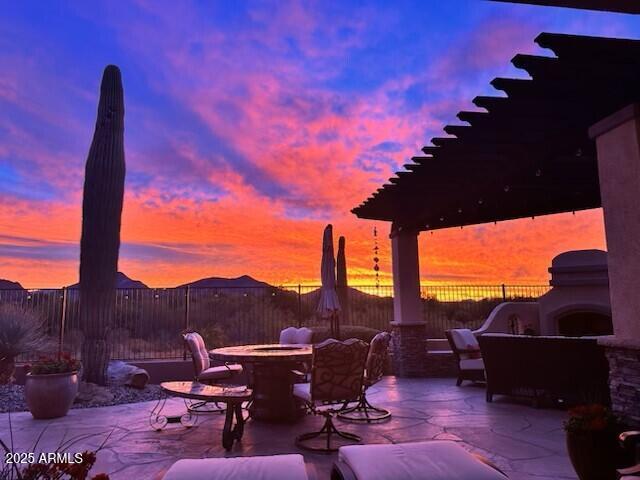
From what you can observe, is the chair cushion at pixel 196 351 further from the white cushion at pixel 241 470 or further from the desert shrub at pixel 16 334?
the white cushion at pixel 241 470

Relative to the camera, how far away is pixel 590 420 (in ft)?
10.6

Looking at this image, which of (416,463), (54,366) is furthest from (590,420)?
(54,366)

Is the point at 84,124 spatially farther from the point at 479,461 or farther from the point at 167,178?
the point at 479,461

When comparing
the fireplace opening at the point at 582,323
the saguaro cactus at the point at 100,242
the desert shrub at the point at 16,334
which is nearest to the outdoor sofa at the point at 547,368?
the fireplace opening at the point at 582,323

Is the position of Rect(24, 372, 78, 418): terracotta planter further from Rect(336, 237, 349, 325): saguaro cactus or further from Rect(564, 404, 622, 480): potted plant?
Rect(336, 237, 349, 325): saguaro cactus

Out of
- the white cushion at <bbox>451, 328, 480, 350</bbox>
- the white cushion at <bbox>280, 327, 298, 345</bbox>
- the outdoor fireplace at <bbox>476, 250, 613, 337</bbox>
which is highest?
the outdoor fireplace at <bbox>476, 250, 613, 337</bbox>

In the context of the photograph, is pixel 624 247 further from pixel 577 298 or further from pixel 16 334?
pixel 16 334

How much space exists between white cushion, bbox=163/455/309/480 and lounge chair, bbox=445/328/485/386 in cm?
623

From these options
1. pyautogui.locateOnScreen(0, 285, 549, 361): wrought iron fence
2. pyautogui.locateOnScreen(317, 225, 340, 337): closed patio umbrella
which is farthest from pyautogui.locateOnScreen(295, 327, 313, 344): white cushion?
pyautogui.locateOnScreen(0, 285, 549, 361): wrought iron fence

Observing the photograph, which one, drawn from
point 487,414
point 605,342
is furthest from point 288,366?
point 605,342

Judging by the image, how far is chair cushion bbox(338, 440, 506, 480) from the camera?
1993mm

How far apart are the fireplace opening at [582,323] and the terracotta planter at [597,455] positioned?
7834mm

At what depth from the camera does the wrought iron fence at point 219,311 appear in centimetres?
928

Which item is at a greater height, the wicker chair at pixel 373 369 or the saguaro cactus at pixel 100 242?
the saguaro cactus at pixel 100 242
